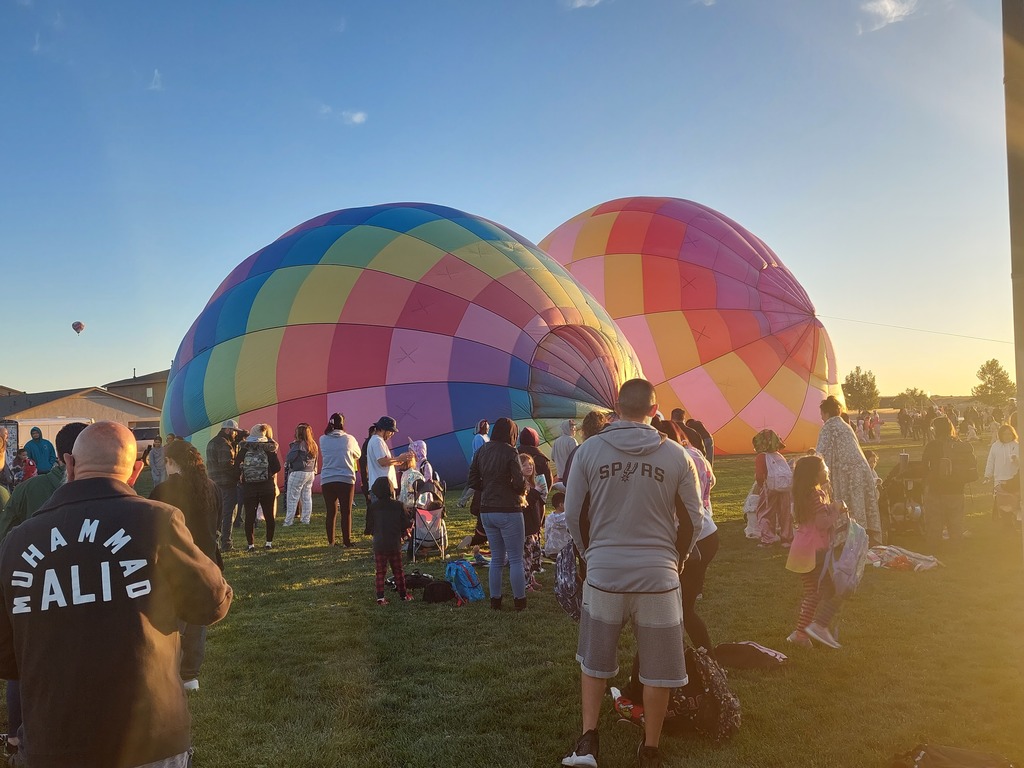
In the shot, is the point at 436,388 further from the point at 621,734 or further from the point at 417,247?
the point at 621,734

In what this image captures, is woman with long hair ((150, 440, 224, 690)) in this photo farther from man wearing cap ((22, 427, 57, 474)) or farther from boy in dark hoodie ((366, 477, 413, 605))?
man wearing cap ((22, 427, 57, 474))

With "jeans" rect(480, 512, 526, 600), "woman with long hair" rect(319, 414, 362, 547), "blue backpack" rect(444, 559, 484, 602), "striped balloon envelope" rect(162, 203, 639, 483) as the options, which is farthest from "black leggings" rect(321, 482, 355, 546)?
"jeans" rect(480, 512, 526, 600)

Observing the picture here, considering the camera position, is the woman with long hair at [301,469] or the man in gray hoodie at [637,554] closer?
the man in gray hoodie at [637,554]

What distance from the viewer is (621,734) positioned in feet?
13.9

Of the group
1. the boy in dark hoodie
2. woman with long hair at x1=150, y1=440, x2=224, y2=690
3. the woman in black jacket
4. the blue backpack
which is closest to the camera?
woman with long hair at x1=150, y1=440, x2=224, y2=690

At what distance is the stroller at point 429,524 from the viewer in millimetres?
8523

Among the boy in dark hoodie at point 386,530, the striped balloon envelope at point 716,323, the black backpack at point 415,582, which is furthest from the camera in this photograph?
the striped balloon envelope at point 716,323

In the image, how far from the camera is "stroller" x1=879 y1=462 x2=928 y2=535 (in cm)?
995

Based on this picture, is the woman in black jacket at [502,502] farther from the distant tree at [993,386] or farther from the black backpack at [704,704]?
the distant tree at [993,386]

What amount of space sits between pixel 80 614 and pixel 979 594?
Answer: 7820mm

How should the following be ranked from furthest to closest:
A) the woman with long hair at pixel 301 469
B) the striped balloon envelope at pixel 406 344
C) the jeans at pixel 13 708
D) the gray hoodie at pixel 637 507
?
the striped balloon envelope at pixel 406 344 < the woman with long hair at pixel 301 469 < the jeans at pixel 13 708 < the gray hoodie at pixel 637 507

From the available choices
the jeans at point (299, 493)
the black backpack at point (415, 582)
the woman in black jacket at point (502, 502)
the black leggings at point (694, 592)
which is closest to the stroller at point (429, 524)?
the black backpack at point (415, 582)

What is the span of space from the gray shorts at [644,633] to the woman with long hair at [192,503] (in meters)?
2.58

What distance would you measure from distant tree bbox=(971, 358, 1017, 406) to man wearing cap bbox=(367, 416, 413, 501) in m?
73.1
